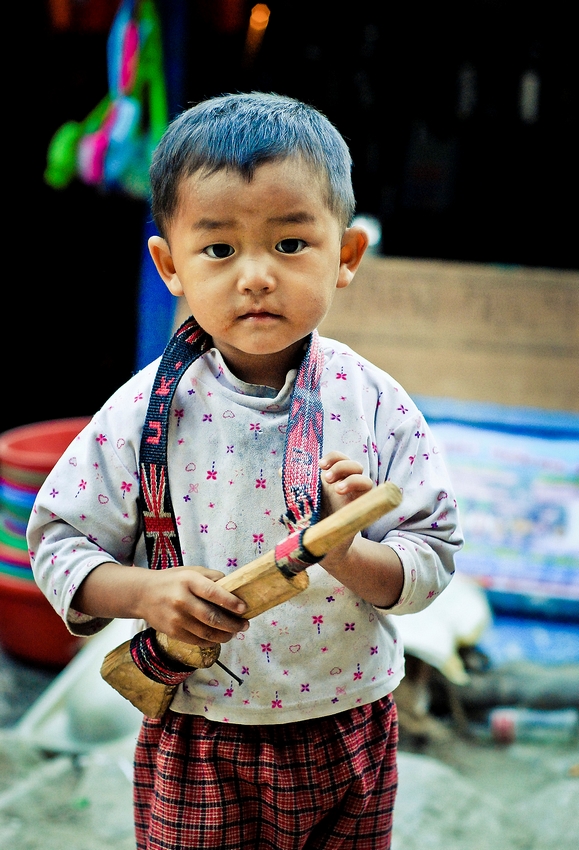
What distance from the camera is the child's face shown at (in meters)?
0.99

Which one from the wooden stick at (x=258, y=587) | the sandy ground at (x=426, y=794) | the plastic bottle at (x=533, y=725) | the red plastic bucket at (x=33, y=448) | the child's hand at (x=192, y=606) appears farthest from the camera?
the red plastic bucket at (x=33, y=448)

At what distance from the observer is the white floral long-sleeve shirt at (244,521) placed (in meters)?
1.07

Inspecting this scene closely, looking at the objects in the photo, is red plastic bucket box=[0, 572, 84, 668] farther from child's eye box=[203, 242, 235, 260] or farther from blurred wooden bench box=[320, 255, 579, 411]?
child's eye box=[203, 242, 235, 260]

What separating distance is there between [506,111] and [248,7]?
1000 mm

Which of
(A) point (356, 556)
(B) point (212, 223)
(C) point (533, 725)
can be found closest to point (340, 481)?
(A) point (356, 556)

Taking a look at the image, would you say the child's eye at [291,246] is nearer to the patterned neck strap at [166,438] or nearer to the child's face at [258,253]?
the child's face at [258,253]

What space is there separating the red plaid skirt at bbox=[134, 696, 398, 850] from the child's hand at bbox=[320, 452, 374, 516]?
1.03 feet

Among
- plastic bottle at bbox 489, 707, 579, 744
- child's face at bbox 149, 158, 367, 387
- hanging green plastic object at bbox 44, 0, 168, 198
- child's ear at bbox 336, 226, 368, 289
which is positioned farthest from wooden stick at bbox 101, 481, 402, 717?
hanging green plastic object at bbox 44, 0, 168, 198

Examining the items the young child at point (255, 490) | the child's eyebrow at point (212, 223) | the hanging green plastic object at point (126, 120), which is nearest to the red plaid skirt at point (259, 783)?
the young child at point (255, 490)

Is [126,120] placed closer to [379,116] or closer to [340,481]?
[379,116]

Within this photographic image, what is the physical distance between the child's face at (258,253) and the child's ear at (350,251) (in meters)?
0.07

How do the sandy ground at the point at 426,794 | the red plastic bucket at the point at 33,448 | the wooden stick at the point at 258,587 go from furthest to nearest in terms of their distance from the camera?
the red plastic bucket at the point at 33,448
the sandy ground at the point at 426,794
the wooden stick at the point at 258,587

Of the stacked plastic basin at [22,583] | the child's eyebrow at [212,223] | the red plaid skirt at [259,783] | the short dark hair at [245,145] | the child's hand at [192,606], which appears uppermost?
the short dark hair at [245,145]

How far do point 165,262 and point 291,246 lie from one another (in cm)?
19
